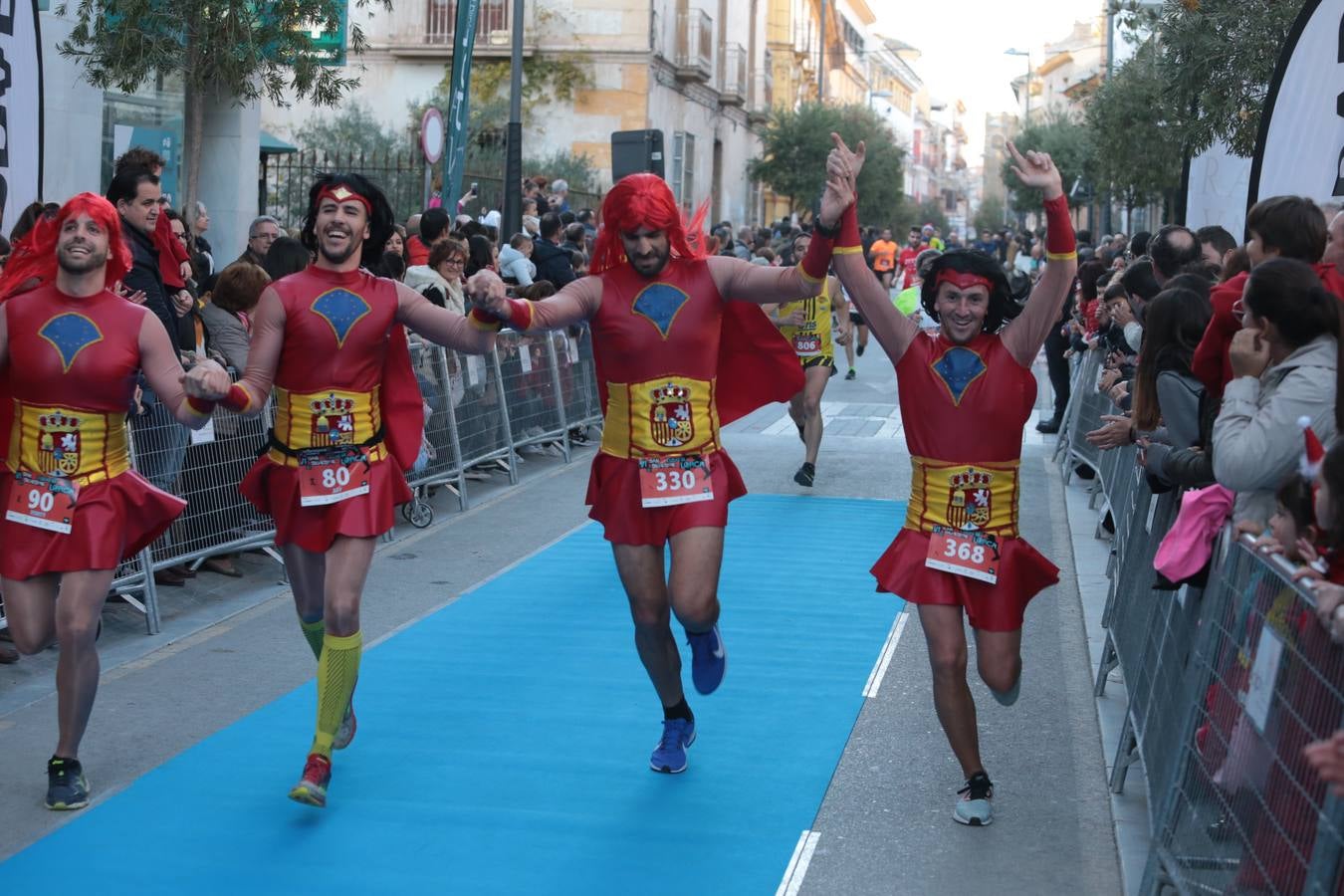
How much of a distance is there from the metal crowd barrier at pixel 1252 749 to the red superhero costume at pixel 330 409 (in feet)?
8.85

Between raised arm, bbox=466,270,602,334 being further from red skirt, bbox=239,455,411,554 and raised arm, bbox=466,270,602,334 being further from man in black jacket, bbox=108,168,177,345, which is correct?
man in black jacket, bbox=108,168,177,345

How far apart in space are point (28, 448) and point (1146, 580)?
12.9 ft

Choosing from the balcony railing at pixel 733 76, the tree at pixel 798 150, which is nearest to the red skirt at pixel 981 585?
the balcony railing at pixel 733 76

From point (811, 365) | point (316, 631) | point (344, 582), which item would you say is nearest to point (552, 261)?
point (811, 365)

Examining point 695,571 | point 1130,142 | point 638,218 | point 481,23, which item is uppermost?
point 481,23

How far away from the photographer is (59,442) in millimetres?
5617

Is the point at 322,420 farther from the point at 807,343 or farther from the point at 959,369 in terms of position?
the point at 807,343

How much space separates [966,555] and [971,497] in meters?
0.19

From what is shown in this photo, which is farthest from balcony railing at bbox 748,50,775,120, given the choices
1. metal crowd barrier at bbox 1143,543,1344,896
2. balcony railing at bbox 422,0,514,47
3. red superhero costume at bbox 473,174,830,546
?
metal crowd barrier at bbox 1143,543,1344,896

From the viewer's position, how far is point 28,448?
18.5ft

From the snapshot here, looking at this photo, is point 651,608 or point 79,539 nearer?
point 79,539

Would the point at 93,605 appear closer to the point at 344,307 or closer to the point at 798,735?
the point at 344,307

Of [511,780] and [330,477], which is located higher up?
[330,477]

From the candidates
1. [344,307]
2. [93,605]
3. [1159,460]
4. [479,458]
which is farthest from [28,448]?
[479,458]
